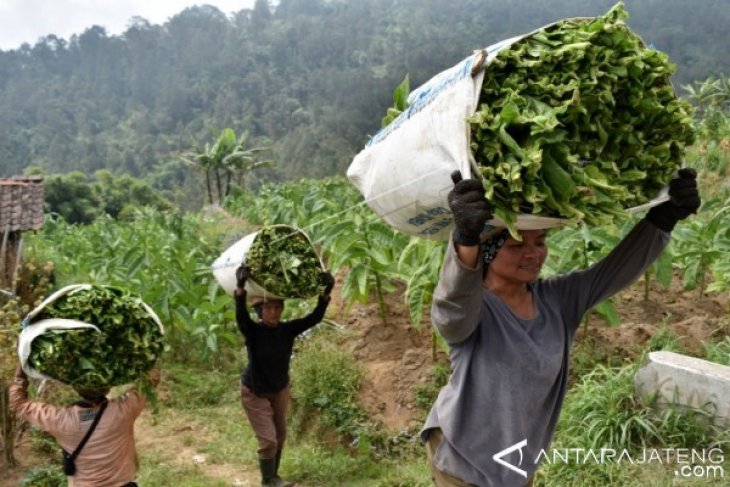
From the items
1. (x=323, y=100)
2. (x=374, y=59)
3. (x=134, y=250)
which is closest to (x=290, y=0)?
(x=374, y=59)

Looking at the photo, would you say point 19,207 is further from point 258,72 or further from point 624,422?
point 258,72

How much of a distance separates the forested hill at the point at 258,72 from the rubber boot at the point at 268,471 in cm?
3265

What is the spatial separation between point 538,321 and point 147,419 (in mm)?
4723

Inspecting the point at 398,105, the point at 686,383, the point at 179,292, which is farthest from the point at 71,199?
the point at 398,105

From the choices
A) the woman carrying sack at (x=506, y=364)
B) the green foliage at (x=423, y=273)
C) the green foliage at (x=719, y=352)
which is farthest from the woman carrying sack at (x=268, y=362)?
the green foliage at (x=719, y=352)

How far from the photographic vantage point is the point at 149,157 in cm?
5972

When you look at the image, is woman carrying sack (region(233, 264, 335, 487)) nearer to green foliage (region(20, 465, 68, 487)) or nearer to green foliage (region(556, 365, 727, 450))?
green foliage (region(20, 465, 68, 487))

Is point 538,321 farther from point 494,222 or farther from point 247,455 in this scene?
point 247,455

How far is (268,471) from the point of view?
4328 mm

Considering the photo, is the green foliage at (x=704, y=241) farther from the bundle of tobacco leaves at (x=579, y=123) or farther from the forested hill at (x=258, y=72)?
the forested hill at (x=258, y=72)

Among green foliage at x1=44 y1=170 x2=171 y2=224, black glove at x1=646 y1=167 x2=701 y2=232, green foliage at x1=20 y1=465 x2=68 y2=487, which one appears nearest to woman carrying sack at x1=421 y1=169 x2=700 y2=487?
black glove at x1=646 y1=167 x2=701 y2=232

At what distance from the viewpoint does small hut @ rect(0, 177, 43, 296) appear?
849 cm

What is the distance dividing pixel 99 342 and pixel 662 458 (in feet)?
8.92

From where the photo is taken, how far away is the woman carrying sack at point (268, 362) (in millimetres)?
4020
